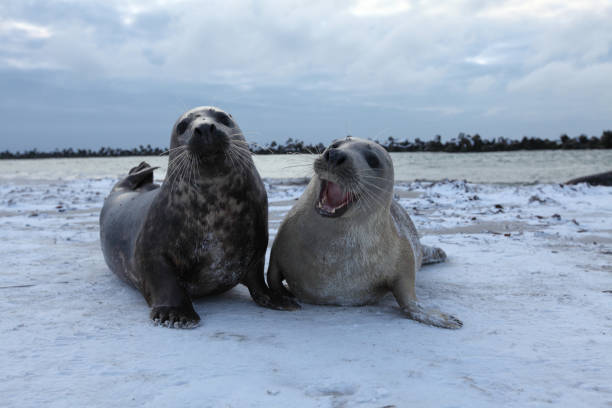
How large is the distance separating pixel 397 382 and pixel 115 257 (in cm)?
237

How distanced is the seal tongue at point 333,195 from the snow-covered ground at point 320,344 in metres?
0.65

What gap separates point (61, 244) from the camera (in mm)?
4980

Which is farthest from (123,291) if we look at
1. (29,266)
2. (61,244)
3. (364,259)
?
(61,244)

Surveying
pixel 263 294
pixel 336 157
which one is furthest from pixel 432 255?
pixel 336 157

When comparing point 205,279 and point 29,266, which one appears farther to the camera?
point 29,266

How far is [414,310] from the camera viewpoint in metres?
2.82

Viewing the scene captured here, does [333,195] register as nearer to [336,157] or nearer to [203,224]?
[336,157]

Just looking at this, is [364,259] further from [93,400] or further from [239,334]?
[93,400]

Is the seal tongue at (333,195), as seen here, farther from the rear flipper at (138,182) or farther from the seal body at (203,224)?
the rear flipper at (138,182)

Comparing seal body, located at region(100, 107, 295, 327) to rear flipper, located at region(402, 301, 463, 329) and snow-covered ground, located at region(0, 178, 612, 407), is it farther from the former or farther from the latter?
rear flipper, located at region(402, 301, 463, 329)

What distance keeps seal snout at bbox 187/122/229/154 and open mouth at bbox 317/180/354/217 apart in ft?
2.13

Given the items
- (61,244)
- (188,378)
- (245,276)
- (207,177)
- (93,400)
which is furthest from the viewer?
(61,244)

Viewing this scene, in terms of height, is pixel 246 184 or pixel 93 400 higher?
pixel 246 184

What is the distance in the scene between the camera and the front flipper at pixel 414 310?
266 cm
